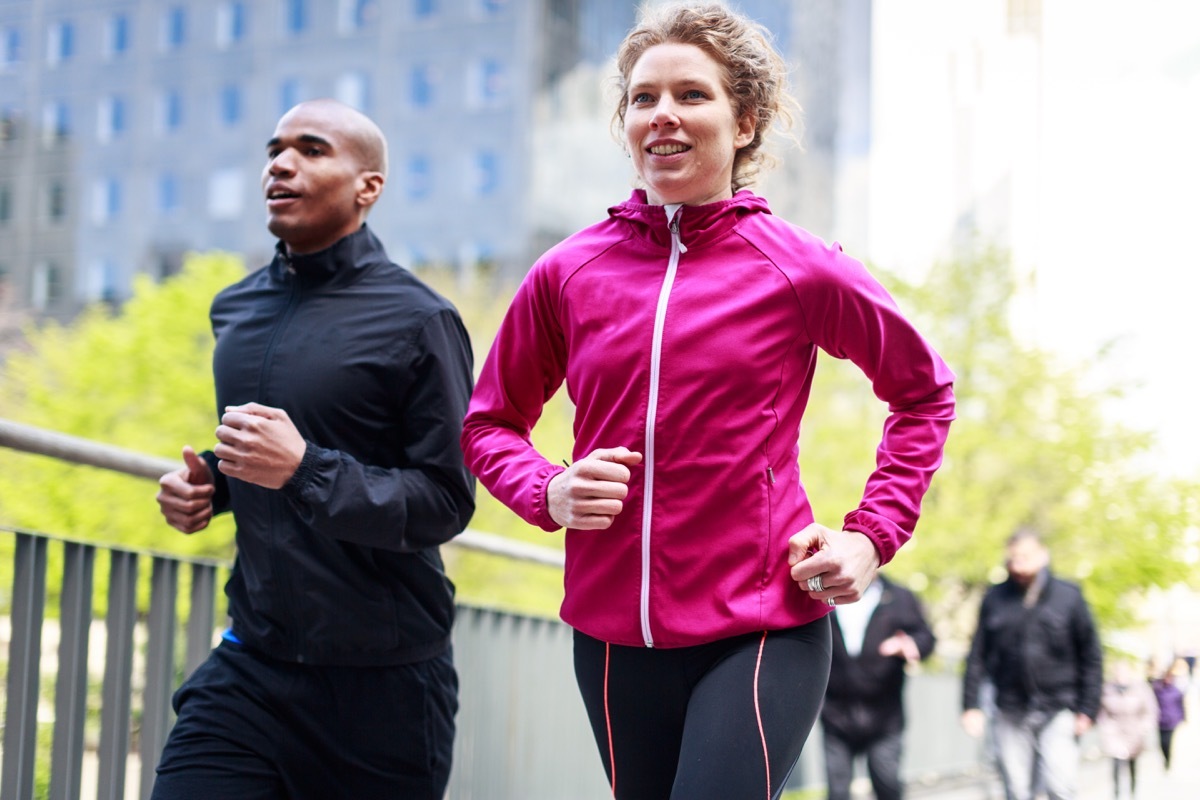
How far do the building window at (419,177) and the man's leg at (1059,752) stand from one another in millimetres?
62966

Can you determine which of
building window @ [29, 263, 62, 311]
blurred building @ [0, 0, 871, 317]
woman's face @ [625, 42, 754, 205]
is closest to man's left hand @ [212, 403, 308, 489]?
woman's face @ [625, 42, 754, 205]

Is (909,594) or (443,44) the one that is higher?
(443,44)

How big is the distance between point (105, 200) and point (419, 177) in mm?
16003

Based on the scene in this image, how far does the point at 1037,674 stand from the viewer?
8641mm

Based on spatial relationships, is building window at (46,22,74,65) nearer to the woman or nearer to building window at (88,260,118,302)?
building window at (88,260,118,302)

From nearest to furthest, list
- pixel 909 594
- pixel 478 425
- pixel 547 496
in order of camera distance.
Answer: pixel 547 496
pixel 478 425
pixel 909 594

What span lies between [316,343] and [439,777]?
110cm

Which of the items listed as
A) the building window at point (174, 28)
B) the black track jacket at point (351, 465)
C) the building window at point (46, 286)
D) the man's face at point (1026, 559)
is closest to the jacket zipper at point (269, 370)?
the black track jacket at point (351, 465)

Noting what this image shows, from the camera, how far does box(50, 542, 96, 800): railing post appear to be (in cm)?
360

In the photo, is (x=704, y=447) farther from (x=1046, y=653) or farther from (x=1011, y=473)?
(x=1011, y=473)

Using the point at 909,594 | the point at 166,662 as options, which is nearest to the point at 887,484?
the point at 166,662

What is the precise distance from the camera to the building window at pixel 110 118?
2899 inches

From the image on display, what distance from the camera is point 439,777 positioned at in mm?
3549

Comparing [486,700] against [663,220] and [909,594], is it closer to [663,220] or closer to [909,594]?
[663,220]
